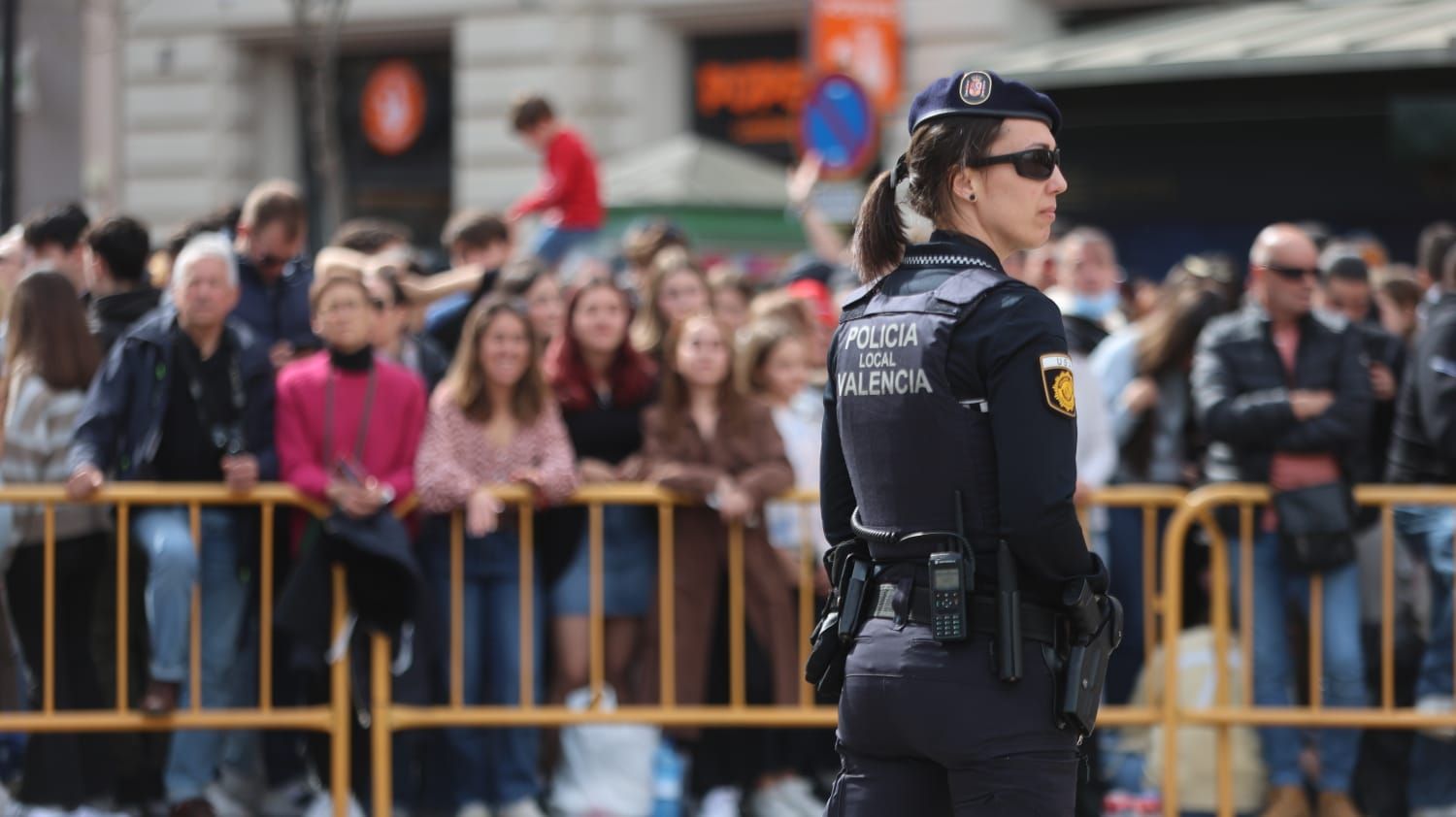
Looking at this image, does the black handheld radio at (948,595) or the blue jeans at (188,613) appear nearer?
the black handheld radio at (948,595)

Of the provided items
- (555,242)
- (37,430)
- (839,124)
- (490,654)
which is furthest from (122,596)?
(839,124)

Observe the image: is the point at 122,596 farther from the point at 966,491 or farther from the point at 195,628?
the point at 966,491

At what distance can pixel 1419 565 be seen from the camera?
7523 millimetres

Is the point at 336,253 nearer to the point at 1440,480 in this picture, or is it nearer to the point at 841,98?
the point at 1440,480

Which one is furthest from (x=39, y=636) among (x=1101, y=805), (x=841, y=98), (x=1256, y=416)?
(x=841, y=98)

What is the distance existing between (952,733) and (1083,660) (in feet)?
0.93

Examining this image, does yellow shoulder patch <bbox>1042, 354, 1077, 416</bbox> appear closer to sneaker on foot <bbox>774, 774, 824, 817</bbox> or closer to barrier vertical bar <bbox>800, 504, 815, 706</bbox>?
barrier vertical bar <bbox>800, 504, 815, 706</bbox>

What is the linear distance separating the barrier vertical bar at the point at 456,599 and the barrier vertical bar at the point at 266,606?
24.7 inches

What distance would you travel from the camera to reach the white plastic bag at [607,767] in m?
7.56

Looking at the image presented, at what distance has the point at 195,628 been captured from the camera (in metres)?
7.36

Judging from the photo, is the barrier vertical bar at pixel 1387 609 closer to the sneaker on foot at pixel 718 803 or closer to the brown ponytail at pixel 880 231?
the sneaker on foot at pixel 718 803

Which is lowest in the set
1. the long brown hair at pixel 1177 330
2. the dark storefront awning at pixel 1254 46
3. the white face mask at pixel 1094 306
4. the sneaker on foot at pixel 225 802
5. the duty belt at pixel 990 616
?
the sneaker on foot at pixel 225 802

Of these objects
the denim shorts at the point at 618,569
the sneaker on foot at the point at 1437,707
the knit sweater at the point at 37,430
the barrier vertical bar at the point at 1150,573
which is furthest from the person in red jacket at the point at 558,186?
the sneaker on foot at the point at 1437,707

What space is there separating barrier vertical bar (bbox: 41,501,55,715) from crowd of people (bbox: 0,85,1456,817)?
0.03 meters
